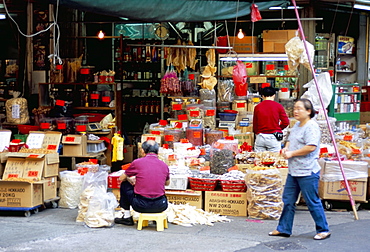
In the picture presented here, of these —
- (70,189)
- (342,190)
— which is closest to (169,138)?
(70,189)

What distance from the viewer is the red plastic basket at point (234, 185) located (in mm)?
9086

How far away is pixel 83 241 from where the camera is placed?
24.8 ft

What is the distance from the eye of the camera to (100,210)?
8.36 metres

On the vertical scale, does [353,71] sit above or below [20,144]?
above

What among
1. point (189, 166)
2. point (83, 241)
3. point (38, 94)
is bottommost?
point (83, 241)

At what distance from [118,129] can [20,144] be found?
3.32 meters

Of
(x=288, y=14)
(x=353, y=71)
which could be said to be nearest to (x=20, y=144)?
(x=288, y=14)

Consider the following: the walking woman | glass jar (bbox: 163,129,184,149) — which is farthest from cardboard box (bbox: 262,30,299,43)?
the walking woman

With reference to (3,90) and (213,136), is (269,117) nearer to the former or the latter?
(213,136)

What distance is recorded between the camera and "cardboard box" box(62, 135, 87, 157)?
1100cm

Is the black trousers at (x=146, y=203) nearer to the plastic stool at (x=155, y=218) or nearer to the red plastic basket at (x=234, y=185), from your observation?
the plastic stool at (x=155, y=218)

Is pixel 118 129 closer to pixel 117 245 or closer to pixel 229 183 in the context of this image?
pixel 229 183

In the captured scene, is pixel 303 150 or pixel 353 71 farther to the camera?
pixel 353 71

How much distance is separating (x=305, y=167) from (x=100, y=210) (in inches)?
118
